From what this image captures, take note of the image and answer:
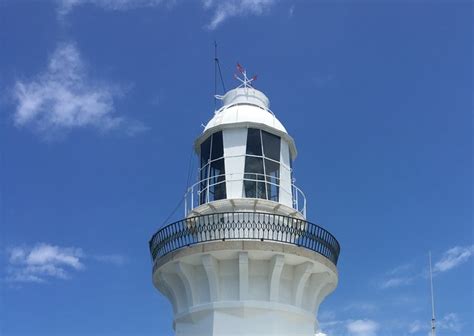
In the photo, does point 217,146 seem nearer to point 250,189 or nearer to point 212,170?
point 212,170

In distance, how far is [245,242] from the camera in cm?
1426

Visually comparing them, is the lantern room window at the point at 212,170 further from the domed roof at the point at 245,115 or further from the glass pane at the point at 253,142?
the glass pane at the point at 253,142

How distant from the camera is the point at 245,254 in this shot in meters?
14.3

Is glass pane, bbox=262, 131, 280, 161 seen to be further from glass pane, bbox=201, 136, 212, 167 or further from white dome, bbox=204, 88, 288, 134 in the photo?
glass pane, bbox=201, 136, 212, 167

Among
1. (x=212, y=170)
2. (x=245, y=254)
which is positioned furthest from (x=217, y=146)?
(x=245, y=254)

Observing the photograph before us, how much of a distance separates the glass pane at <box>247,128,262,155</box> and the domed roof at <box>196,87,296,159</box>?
5.6 inches

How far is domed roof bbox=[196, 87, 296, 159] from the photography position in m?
16.2

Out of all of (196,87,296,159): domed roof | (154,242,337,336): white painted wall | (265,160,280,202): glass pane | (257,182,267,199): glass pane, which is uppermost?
(196,87,296,159): domed roof

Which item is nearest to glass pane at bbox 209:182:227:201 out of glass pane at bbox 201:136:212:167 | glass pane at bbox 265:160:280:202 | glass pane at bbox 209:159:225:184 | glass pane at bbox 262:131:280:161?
glass pane at bbox 209:159:225:184

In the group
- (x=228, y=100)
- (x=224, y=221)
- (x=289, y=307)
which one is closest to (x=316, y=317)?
(x=289, y=307)

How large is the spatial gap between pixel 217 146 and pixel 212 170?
0.60m

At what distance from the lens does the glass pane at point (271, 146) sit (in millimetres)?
16125

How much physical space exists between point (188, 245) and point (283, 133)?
12.7 ft

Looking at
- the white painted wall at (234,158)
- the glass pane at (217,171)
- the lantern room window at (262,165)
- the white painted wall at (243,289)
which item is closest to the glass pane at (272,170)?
the lantern room window at (262,165)
